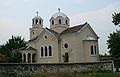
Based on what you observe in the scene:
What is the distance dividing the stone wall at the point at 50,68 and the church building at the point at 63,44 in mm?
10732

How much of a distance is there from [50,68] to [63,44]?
17814mm

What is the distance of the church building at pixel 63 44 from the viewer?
39.8 meters

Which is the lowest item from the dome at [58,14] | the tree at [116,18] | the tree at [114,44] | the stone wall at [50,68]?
the stone wall at [50,68]

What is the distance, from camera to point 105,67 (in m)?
28.3

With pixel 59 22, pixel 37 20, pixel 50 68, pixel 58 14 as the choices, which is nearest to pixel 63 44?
pixel 59 22

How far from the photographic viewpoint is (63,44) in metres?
41.7

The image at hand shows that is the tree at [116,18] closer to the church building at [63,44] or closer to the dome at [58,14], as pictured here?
the church building at [63,44]

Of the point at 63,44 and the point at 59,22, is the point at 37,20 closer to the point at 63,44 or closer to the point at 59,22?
the point at 59,22

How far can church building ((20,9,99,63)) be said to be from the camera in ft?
131

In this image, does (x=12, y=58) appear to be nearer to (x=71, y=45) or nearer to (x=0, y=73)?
(x=71, y=45)

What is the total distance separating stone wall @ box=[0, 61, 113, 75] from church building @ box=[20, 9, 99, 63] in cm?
1073

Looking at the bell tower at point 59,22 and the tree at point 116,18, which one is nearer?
the tree at point 116,18

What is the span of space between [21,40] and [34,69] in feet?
151

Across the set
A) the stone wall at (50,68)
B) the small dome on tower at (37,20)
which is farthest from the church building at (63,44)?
the stone wall at (50,68)
